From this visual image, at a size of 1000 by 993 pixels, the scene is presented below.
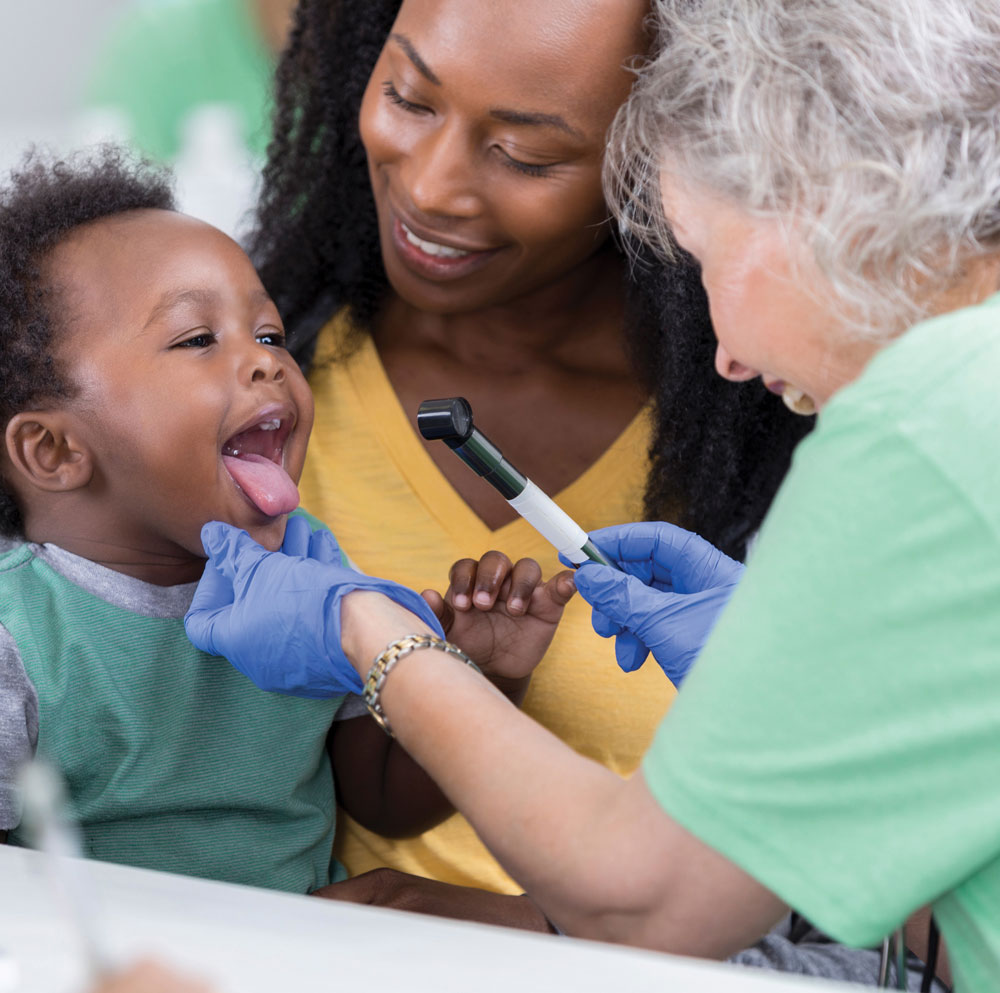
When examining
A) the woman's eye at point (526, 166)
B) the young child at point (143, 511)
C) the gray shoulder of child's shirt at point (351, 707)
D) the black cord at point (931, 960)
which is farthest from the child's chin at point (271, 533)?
the black cord at point (931, 960)

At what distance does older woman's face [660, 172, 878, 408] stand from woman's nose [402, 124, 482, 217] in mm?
379

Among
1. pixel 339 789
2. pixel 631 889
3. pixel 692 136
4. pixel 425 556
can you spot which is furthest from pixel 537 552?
pixel 631 889

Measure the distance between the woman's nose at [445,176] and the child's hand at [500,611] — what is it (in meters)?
0.38

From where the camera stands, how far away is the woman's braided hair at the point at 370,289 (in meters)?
1.51

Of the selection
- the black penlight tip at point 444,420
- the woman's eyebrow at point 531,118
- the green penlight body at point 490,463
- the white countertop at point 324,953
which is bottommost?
the white countertop at point 324,953

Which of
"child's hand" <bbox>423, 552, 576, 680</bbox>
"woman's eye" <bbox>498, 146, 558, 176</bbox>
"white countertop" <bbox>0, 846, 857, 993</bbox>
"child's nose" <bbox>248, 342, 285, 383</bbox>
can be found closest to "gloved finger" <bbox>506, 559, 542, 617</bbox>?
"child's hand" <bbox>423, 552, 576, 680</bbox>

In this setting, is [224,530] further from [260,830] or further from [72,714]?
[260,830]

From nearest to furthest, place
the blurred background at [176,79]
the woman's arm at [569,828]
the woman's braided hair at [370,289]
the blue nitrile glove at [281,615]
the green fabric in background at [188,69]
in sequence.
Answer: the woman's arm at [569,828] < the blue nitrile glove at [281,615] < the woman's braided hair at [370,289] < the blurred background at [176,79] < the green fabric in background at [188,69]

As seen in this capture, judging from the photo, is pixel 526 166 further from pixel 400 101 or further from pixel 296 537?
pixel 296 537

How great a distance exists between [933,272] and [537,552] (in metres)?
0.67

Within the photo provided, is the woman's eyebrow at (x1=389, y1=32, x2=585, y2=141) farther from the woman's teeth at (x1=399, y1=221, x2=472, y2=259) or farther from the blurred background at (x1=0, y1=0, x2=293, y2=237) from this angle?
the blurred background at (x1=0, y1=0, x2=293, y2=237)

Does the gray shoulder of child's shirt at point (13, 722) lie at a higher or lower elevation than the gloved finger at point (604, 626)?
lower

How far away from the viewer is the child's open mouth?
4.10ft

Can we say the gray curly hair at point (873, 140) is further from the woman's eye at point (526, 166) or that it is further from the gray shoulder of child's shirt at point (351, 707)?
the gray shoulder of child's shirt at point (351, 707)
